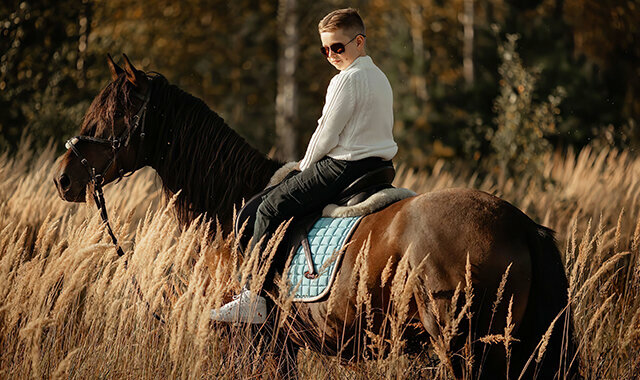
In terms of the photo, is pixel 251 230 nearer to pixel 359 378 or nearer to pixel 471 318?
pixel 359 378

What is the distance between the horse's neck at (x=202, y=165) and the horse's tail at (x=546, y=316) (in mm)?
1774

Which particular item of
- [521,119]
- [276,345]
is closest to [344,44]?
[276,345]

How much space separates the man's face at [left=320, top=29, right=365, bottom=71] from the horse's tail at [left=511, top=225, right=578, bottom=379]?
139 cm

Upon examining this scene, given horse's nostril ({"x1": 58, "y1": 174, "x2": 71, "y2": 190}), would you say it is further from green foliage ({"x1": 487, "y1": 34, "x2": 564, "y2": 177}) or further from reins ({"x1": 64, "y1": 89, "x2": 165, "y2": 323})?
green foliage ({"x1": 487, "y1": 34, "x2": 564, "y2": 177})

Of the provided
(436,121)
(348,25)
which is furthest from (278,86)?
(348,25)

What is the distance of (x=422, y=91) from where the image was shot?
22.9 m

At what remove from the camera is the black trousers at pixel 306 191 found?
392 centimetres

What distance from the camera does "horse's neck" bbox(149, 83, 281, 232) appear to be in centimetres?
439

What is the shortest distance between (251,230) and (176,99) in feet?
3.33

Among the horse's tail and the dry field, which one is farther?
the horse's tail

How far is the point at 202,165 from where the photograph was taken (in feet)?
14.5

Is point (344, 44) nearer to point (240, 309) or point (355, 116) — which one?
point (355, 116)

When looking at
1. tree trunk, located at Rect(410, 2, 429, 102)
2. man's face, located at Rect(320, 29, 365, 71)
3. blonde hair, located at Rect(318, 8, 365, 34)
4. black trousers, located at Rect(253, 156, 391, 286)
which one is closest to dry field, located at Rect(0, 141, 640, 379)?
black trousers, located at Rect(253, 156, 391, 286)

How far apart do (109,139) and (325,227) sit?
145cm
